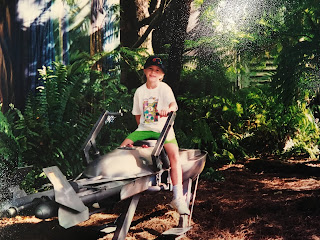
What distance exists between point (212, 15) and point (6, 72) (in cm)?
256

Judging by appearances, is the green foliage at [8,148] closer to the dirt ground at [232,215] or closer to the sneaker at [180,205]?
the dirt ground at [232,215]

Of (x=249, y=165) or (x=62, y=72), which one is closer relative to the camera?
(x=62, y=72)

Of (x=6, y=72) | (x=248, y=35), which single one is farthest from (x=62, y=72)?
(x=248, y=35)

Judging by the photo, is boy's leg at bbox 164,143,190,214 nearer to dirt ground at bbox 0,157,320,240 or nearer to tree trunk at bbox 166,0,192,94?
dirt ground at bbox 0,157,320,240

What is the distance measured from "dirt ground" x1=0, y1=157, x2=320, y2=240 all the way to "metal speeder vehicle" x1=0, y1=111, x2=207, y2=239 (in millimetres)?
411

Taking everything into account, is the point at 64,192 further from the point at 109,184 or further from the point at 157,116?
the point at 157,116

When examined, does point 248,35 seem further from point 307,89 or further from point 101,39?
point 101,39

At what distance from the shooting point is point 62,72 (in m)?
4.59

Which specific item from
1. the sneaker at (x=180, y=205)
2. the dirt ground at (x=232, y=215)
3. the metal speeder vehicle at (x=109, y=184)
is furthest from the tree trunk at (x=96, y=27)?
the sneaker at (x=180, y=205)

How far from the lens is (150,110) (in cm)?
305

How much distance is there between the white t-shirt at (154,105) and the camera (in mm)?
3025

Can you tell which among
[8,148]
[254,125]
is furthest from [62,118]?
[254,125]

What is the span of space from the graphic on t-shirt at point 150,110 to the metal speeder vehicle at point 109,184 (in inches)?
7.3

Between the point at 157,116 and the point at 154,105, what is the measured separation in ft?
0.27
